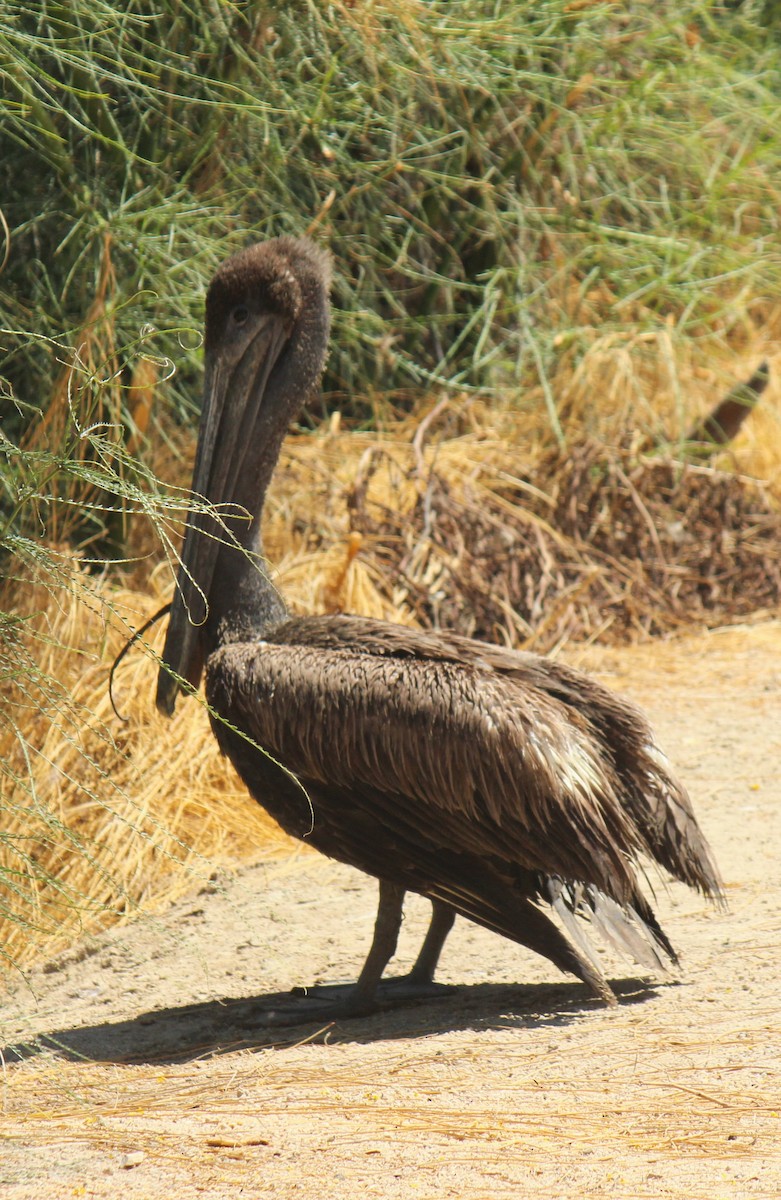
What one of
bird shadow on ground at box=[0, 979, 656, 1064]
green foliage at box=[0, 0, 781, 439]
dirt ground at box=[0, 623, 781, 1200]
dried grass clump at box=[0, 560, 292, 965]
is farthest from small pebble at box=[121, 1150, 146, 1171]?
green foliage at box=[0, 0, 781, 439]

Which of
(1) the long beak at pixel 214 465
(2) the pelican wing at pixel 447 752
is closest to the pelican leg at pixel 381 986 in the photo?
(2) the pelican wing at pixel 447 752

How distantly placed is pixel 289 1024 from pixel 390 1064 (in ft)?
2.09

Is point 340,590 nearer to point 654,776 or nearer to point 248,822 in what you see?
point 248,822

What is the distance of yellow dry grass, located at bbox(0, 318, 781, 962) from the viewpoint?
507cm

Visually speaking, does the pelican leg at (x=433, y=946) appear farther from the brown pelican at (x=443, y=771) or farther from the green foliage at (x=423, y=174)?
the green foliage at (x=423, y=174)

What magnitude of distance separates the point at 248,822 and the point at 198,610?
5.17 ft

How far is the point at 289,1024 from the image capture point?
3.93 m

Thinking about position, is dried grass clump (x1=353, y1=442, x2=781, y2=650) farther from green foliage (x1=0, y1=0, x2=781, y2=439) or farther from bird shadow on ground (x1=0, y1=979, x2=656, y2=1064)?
bird shadow on ground (x1=0, y1=979, x2=656, y2=1064)

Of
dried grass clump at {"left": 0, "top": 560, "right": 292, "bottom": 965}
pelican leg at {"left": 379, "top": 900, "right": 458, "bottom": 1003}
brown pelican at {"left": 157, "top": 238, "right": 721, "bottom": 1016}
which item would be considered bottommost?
dried grass clump at {"left": 0, "top": 560, "right": 292, "bottom": 965}

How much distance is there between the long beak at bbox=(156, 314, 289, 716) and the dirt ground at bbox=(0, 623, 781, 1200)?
0.72 m

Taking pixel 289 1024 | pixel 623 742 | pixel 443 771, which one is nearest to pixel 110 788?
pixel 289 1024

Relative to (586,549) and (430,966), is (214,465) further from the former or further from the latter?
(586,549)

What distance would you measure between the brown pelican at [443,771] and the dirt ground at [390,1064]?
9.4 inches

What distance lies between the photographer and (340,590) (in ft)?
20.7
